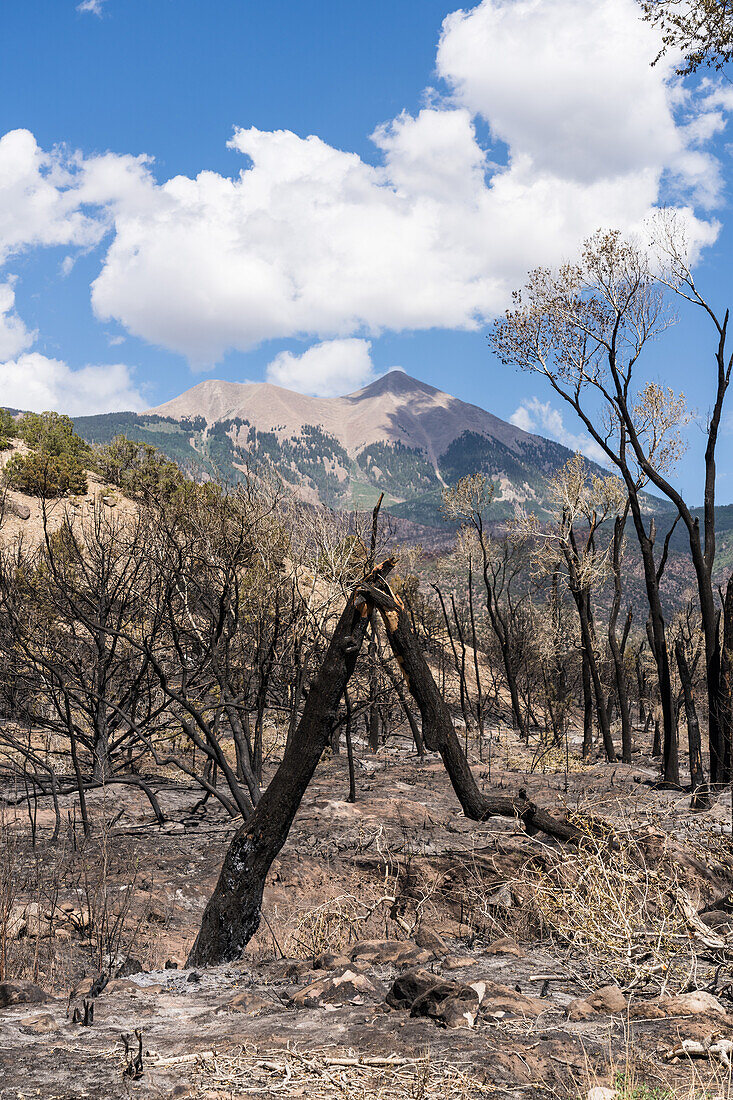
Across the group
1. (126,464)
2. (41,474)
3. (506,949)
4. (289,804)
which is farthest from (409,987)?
(126,464)

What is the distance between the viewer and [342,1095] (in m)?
2.60

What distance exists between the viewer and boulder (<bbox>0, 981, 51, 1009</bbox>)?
387 centimetres

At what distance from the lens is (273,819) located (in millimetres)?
5223

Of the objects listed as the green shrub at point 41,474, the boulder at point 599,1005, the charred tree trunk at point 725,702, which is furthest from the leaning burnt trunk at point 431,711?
the green shrub at point 41,474

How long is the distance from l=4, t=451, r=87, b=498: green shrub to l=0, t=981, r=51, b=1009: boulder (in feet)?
111

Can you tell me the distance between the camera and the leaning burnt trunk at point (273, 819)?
5.18 metres

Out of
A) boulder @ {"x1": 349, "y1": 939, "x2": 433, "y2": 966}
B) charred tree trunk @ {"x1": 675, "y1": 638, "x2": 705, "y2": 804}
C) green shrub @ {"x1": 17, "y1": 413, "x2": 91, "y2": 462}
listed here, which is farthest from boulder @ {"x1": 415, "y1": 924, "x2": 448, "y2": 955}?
green shrub @ {"x1": 17, "y1": 413, "x2": 91, "y2": 462}

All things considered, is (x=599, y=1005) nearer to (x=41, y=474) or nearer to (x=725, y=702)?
(x=725, y=702)

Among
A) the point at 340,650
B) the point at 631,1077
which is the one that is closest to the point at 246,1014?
the point at 631,1077

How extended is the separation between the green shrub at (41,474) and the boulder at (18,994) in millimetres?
33740

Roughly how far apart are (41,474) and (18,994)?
114 ft

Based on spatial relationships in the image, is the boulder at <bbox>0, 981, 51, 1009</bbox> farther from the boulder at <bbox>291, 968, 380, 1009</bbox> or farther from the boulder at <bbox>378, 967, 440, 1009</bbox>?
the boulder at <bbox>378, 967, 440, 1009</bbox>

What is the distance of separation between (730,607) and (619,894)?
9.64 meters

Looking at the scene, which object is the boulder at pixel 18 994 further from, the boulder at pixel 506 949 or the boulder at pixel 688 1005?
the boulder at pixel 688 1005
